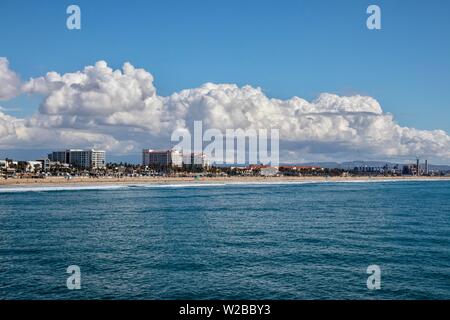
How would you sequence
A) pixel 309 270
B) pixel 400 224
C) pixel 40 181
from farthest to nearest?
1. pixel 40 181
2. pixel 400 224
3. pixel 309 270

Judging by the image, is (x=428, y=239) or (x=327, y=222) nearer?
(x=428, y=239)

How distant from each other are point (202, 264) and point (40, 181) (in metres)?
141

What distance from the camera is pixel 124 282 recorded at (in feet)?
81.3

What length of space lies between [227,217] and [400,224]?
65.8 feet

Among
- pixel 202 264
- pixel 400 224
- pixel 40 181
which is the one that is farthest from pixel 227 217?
pixel 40 181

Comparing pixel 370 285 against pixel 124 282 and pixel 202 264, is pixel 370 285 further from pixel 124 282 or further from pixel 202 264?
pixel 124 282

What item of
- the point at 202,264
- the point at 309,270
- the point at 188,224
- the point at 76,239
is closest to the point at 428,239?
the point at 309,270

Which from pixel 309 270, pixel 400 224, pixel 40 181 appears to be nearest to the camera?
pixel 309 270

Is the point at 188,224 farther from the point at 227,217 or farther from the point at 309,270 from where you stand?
the point at 309,270
